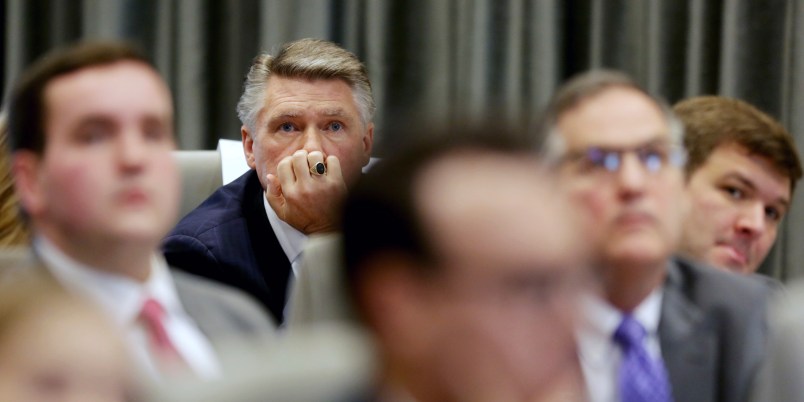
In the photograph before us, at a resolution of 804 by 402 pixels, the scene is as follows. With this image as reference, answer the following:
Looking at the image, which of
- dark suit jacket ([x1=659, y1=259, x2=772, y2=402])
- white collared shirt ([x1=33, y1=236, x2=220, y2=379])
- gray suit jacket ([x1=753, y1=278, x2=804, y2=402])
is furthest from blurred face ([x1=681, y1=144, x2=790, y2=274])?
white collared shirt ([x1=33, y1=236, x2=220, y2=379])

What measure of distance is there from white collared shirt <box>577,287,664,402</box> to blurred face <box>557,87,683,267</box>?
0.20ft

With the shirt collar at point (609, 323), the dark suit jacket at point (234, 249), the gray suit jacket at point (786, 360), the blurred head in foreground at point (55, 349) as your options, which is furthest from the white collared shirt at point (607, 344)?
the dark suit jacket at point (234, 249)

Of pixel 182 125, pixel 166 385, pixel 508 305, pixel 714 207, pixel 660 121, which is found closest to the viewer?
pixel 166 385

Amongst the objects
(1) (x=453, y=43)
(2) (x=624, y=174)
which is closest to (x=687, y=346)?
(2) (x=624, y=174)

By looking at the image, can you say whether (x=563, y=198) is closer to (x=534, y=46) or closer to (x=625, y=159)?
Answer: (x=625, y=159)

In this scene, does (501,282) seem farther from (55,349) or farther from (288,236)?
(288,236)

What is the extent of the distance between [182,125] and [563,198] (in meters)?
2.28

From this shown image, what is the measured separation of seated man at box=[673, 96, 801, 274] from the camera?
178 centimetres

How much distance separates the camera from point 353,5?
9.35 ft

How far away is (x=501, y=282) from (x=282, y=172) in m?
1.43

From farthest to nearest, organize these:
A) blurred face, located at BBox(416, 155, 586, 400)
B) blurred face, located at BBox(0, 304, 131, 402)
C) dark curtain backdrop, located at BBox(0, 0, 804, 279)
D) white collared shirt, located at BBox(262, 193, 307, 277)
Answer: dark curtain backdrop, located at BBox(0, 0, 804, 279), white collared shirt, located at BBox(262, 193, 307, 277), blurred face, located at BBox(416, 155, 586, 400), blurred face, located at BBox(0, 304, 131, 402)

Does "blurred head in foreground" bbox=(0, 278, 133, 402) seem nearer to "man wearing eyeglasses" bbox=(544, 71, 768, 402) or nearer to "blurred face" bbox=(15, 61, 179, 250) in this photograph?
"blurred face" bbox=(15, 61, 179, 250)

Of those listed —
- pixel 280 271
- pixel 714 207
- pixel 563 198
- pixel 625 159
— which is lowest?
pixel 280 271

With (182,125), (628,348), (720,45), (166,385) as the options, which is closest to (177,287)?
(628,348)
